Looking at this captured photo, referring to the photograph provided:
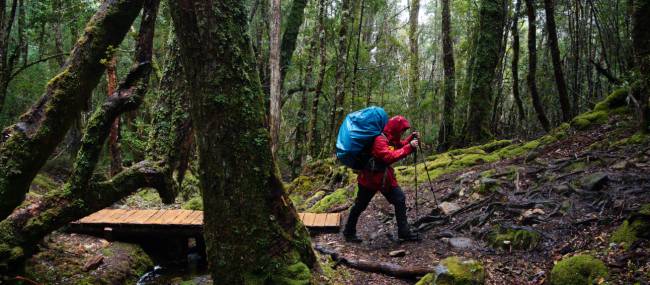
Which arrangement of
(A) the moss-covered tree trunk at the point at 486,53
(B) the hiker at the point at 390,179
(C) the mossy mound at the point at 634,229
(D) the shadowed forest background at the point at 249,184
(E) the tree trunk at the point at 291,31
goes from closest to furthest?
1. (D) the shadowed forest background at the point at 249,184
2. (C) the mossy mound at the point at 634,229
3. (B) the hiker at the point at 390,179
4. (A) the moss-covered tree trunk at the point at 486,53
5. (E) the tree trunk at the point at 291,31

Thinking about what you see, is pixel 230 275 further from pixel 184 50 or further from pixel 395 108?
pixel 395 108

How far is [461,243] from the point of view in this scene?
637 centimetres

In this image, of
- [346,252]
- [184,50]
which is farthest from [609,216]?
[184,50]

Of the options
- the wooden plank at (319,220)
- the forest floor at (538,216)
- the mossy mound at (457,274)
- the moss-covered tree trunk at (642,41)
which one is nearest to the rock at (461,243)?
the forest floor at (538,216)

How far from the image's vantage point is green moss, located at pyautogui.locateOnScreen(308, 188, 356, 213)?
1080cm

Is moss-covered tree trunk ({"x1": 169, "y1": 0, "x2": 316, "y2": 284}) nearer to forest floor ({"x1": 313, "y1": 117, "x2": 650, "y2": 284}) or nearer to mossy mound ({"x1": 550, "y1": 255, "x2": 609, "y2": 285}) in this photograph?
forest floor ({"x1": 313, "y1": 117, "x2": 650, "y2": 284})

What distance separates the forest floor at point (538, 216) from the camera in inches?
203

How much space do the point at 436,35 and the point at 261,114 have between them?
106 feet

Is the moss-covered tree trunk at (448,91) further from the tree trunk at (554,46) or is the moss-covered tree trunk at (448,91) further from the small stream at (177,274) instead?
the small stream at (177,274)

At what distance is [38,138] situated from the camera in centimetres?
528

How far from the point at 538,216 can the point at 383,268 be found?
7.56 feet

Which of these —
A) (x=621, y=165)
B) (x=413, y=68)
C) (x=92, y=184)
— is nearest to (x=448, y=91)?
(x=413, y=68)

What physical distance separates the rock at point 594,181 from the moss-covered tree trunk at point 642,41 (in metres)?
1.34

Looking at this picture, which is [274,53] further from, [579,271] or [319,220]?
[579,271]
